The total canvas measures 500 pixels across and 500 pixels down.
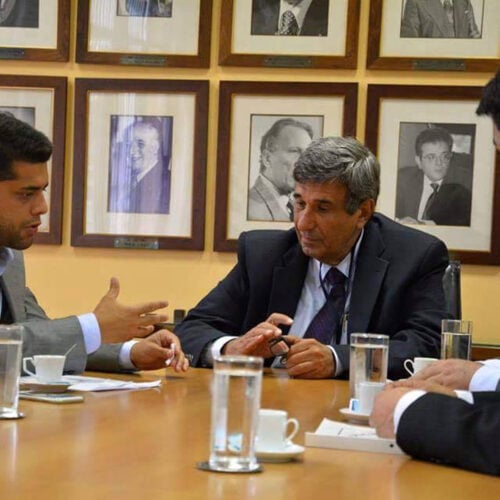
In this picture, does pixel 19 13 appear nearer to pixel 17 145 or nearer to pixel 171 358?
pixel 17 145

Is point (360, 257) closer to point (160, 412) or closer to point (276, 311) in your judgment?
point (276, 311)

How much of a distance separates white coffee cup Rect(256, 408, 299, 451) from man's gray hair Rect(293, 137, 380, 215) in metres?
2.31

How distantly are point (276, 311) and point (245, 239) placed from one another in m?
0.38

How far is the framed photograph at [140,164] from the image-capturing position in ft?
17.7

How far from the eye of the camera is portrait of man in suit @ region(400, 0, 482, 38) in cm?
514

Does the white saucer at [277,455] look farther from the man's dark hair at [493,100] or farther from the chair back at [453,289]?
the chair back at [453,289]

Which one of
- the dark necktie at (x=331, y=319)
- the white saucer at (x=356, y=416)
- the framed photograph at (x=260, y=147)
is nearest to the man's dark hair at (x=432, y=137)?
the framed photograph at (x=260, y=147)

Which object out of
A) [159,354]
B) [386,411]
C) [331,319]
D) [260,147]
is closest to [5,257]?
[159,354]

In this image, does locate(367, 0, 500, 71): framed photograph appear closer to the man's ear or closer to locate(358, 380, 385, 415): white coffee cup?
the man's ear

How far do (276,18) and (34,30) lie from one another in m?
1.28

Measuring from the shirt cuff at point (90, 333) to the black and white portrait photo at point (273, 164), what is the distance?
1985 millimetres

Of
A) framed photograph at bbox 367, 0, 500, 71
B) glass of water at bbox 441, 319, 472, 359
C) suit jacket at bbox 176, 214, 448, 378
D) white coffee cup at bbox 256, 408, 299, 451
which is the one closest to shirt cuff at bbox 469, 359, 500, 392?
glass of water at bbox 441, 319, 472, 359

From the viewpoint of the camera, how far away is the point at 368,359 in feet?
9.34

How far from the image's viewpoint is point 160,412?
269cm
